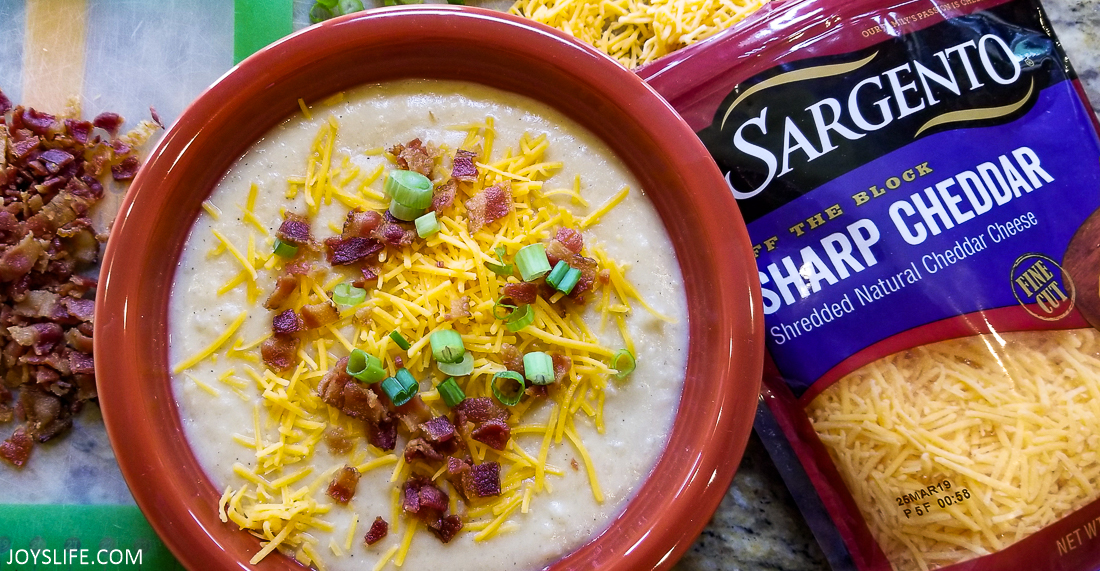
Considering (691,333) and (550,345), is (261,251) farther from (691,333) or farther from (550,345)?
(691,333)

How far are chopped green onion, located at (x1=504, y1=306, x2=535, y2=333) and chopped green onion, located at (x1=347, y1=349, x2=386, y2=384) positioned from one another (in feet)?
0.88

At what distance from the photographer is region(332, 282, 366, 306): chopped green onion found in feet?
4.66

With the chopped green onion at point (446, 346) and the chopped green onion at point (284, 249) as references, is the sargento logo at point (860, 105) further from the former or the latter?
the chopped green onion at point (284, 249)

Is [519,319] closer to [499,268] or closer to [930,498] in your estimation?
[499,268]

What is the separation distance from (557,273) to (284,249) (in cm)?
56

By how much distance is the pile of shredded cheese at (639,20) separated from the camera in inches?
73.4

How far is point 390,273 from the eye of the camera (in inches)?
57.2

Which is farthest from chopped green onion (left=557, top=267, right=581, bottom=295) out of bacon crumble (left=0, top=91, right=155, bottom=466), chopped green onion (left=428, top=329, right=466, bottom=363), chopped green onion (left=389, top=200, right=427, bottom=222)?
bacon crumble (left=0, top=91, right=155, bottom=466)

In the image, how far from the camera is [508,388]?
144 centimetres

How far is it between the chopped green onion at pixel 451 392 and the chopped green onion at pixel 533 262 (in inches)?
10.2

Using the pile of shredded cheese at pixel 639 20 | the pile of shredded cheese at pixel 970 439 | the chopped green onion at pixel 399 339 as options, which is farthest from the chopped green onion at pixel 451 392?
the pile of shredded cheese at pixel 639 20

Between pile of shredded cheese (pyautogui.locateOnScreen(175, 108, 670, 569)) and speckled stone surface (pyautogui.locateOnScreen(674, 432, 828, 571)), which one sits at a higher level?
pile of shredded cheese (pyautogui.locateOnScreen(175, 108, 670, 569))

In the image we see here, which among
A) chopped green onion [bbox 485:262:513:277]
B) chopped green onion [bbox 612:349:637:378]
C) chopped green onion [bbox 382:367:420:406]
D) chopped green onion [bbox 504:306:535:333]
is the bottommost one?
chopped green onion [bbox 382:367:420:406]

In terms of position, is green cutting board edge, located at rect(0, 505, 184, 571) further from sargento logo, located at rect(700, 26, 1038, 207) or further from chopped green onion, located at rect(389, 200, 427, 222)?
sargento logo, located at rect(700, 26, 1038, 207)
